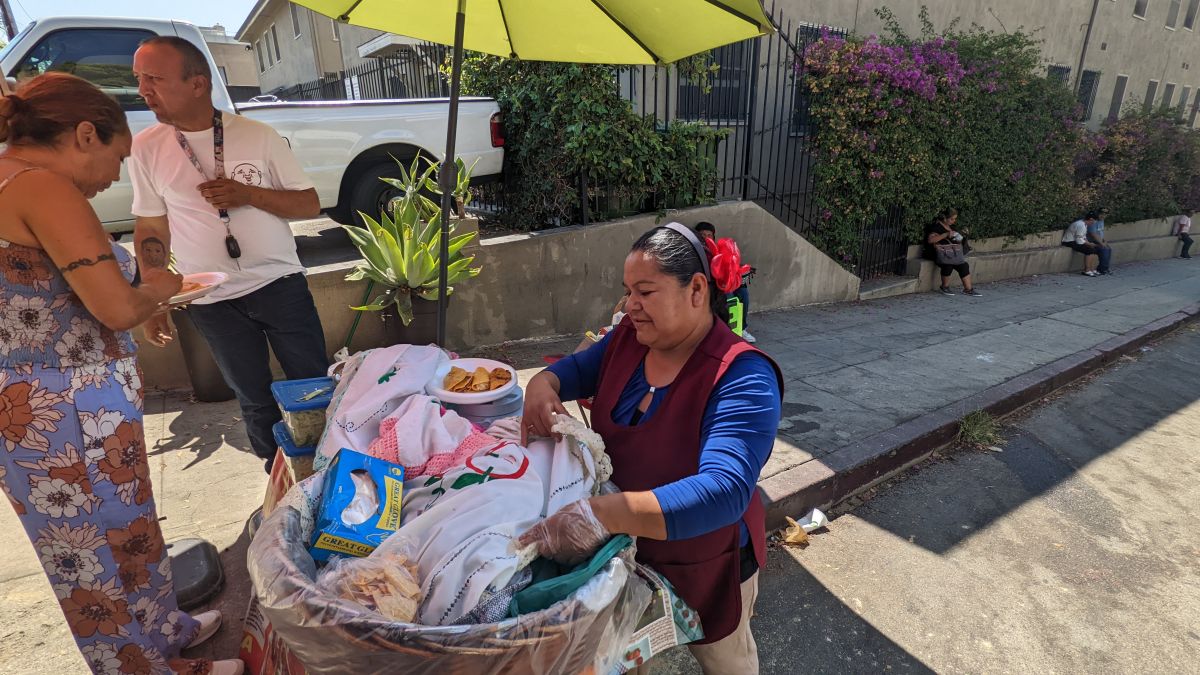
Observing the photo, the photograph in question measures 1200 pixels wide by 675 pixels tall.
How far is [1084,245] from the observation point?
13125 mm

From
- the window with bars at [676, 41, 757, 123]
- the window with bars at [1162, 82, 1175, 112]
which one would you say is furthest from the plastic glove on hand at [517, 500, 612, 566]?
the window with bars at [1162, 82, 1175, 112]

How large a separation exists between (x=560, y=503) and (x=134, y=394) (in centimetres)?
142

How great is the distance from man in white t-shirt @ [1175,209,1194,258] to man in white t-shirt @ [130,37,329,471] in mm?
23012

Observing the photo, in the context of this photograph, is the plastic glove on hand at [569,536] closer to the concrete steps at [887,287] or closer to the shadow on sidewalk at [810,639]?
the shadow on sidewalk at [810,639]

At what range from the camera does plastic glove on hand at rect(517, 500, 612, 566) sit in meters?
1.25

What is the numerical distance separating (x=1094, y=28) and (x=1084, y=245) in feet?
20.9

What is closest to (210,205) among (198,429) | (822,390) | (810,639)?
(198,429)

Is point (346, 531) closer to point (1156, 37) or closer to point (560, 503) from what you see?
point (560, 503)

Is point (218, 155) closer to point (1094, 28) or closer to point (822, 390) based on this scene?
point (822, 390)

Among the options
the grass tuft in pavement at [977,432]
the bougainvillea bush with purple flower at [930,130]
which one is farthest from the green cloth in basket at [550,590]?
the bougainvillea bush with purple flower at [930,130]

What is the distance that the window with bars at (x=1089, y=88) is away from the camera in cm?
1563

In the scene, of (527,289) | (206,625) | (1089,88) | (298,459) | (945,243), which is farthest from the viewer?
(1089,88)

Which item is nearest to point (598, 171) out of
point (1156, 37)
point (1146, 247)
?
point (1146, 247)

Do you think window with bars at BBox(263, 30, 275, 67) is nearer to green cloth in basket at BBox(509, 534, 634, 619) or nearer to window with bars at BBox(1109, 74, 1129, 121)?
green cloth in basket at BBox(509, 534, 634, 619)
